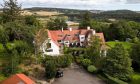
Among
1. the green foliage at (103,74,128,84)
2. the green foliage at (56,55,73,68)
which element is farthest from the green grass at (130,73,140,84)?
the green foliage at (56,55,73,68)

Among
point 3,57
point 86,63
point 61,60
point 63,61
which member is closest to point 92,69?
point 86,63

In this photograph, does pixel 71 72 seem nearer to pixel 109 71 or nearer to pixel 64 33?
pixel 109 71

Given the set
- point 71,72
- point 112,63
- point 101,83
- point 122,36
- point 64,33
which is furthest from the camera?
point 122,36

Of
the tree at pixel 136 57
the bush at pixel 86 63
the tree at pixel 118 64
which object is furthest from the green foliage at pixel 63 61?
the tree at pixel 136 57

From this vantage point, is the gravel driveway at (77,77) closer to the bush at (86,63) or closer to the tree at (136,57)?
the bush at (86,63)

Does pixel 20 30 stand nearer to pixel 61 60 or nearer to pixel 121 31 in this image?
pixel 61 60

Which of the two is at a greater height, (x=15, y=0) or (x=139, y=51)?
(x=15, y=0)

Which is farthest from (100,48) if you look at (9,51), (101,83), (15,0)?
(15,0)
